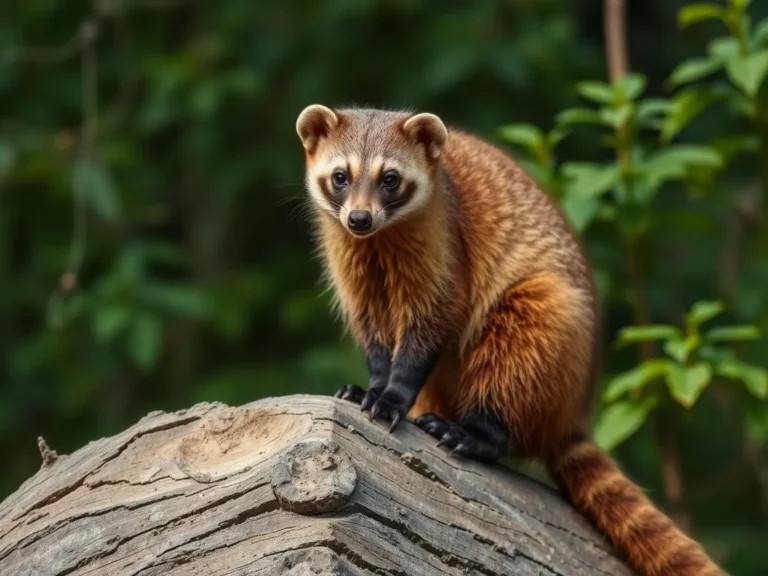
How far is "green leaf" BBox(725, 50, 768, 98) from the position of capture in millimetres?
5602

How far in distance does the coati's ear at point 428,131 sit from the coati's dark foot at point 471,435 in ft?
3.86

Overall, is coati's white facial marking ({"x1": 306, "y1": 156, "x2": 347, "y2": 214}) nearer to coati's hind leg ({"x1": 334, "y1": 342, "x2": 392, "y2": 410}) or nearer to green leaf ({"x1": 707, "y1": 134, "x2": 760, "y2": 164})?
coati's hind leg ({"x1": 334, "y1": 342, "x2": 392, "y2": 410})

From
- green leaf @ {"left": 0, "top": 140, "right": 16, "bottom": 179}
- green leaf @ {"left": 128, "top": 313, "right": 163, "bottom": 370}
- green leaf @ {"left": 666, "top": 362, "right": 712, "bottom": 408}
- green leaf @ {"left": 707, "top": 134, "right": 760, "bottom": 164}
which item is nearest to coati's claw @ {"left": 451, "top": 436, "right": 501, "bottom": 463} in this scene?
green leaf @ {"left": 666, "top": 362, "right": 712, "bottom": 408}

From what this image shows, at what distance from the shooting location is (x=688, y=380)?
5.46m

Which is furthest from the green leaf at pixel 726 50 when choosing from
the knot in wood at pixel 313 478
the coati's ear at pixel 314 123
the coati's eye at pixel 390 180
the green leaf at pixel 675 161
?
the knot in wood at pixel 313 478

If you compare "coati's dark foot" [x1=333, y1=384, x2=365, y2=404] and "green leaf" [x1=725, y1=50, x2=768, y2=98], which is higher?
"green leaf" [x1=725, y1=50, x2=768, y2=98]

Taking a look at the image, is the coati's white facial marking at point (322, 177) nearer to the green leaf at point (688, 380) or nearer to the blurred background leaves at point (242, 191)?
the green leaf at point (688, 380)

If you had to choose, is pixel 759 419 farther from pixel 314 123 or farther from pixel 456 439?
pixel 314 123

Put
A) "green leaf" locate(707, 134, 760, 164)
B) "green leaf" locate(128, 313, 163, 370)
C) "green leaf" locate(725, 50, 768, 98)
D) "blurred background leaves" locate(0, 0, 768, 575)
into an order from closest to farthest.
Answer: "green leaf" locate(725, 50, 768, 98)
"green leaf" locate(707, 134, 760, 164)
"green leaf" locate(128, 313, 163, 370)
"blurred background leaves" locate(0, 0, 768, 575)

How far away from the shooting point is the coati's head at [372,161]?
5.00 m

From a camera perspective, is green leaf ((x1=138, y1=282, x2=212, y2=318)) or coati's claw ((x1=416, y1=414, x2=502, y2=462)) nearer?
coati's claw ((x1=416, y1=414, x2=502, y2=462))

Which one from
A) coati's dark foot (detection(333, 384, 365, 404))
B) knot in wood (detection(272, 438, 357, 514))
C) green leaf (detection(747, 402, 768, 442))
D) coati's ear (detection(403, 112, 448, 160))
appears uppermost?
coati's ear (detection(403, 112, 448, 160))

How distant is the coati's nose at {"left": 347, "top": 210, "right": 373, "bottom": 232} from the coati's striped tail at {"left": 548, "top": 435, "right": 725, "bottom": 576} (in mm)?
1395

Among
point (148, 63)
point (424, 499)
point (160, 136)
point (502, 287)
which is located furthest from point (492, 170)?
point (160, 136)
